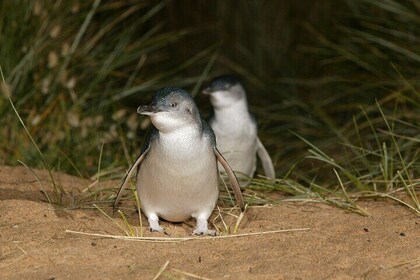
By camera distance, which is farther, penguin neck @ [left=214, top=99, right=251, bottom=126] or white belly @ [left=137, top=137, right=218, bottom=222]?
penguin neck @ [left=214, top=99, right=251, bottom=126]

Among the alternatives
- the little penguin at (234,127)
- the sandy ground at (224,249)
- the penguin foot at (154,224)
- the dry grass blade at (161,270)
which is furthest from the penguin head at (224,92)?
the dry grass blade at (161,270)

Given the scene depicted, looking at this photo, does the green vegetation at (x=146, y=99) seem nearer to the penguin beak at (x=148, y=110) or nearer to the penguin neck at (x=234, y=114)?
the penguin neck at (x=234, y=114)

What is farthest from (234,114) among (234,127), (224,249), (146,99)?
(224,249)

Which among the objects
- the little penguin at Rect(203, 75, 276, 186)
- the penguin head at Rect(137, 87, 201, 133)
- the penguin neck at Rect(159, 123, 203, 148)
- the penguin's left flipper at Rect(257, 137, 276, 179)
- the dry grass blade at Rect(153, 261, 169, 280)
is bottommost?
the penguin's left flipper at Rect(257, 137, 276, 179)

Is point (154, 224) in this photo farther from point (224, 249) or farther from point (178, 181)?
point (224, 249)

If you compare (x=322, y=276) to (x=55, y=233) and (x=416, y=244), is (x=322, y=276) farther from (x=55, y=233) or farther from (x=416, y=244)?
(x=55, y=233)

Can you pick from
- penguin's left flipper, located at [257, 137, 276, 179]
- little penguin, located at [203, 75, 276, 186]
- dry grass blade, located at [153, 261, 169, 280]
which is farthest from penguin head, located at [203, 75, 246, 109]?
dry grass blade, located at [153, 261, 169, 280]

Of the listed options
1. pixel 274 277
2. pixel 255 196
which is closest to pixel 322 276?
pixel 274 277

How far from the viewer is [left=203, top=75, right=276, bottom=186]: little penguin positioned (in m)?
6.62

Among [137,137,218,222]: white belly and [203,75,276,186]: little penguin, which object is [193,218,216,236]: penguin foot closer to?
[137,137,218,222]: white belly

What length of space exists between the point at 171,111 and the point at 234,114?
233cm

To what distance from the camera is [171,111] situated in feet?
14.8

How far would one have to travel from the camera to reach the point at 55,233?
4.31m

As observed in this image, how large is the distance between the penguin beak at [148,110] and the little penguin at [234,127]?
80.1 inches
